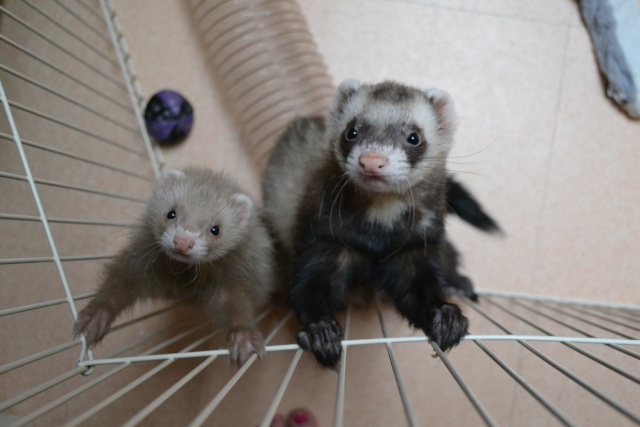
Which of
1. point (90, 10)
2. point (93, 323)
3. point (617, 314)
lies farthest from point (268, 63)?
point (617, 314)

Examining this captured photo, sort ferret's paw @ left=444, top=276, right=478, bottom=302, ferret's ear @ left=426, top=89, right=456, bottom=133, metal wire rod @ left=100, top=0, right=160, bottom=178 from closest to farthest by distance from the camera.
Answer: ferret's ear @ left=426, top=89, right=456, bottom=133
ferret's paw @ left=444, top=276, right=478, bottom=302
metal wire rod @ left=100, top=0, right=160, bottom=178

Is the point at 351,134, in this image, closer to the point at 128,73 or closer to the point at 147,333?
the point at 147,333

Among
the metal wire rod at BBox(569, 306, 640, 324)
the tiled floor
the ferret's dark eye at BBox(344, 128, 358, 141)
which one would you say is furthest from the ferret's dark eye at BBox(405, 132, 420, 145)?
the metal wire rod at BBox(569, 306, 640, 324)

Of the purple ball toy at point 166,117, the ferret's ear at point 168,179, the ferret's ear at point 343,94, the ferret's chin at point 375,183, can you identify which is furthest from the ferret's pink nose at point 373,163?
the purple ball toy at point 166,117

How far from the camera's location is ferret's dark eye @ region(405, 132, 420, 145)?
1.28 m

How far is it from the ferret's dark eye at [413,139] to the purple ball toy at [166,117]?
3.76ft

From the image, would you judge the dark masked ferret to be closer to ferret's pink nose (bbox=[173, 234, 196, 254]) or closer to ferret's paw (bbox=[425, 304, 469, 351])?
ferret's pink nose (bbox=[173, 234, 196, 254])

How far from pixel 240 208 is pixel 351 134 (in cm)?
43

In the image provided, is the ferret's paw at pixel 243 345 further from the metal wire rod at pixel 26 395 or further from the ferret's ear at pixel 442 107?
the ferret's ear at pixel 442 107

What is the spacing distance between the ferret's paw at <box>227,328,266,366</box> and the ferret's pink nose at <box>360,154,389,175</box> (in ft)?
1.67

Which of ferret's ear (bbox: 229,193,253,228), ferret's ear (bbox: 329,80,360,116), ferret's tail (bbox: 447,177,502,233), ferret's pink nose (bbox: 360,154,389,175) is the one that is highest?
ferret's ear (bbox: 329,80,360,116)

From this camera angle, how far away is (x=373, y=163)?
111 centimetres

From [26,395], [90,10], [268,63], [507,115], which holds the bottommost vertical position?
[26,395]

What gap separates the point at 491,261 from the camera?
6.70 feet
